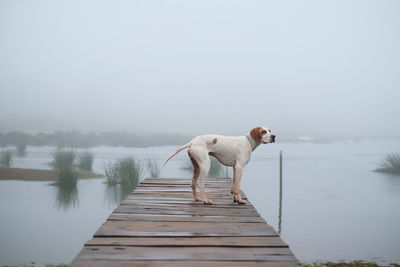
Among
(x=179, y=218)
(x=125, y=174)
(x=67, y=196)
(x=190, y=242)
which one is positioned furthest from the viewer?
(x=67, y=196)

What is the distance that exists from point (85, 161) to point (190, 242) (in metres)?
9.05

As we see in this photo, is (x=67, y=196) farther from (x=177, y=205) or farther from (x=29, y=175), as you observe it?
(x=177, y=205)

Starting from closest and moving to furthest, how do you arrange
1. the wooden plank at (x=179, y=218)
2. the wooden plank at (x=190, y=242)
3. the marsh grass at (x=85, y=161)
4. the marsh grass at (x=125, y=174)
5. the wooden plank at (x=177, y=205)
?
the wooden plank at (x=190, y=242) < the wooden plank at (x=179, y=218) < the wooden plank at (x=177, y=205) < the marsh grass at (x=125, y=174) < the marsh grass at (x=85, y=161)

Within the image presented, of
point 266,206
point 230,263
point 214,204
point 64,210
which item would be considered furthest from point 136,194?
point 266,206

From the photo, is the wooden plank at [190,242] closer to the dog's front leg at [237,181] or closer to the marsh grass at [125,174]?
the dog's front leg at [237,181]

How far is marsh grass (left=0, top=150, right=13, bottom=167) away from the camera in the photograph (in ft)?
34.5

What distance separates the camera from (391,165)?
11.3m

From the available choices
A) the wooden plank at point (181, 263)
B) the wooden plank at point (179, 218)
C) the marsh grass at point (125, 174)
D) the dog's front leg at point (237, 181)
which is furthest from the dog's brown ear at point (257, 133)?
the marsh grass at point (125, 174)

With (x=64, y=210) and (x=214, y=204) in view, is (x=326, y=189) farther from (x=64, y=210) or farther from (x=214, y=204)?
(x=214, y=204)

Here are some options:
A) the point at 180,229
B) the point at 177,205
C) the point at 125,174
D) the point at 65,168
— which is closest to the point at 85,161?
the point at 65,168

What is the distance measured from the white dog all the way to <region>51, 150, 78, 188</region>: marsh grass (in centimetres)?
643

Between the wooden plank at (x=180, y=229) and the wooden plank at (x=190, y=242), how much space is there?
0.26ft

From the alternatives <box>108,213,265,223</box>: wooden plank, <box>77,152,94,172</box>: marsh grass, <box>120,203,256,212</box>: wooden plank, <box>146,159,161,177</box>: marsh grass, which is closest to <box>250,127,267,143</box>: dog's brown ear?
<box>120,203,256,212</box>: wooden plank

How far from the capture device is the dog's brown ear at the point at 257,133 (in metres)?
3.44
